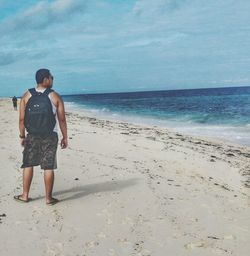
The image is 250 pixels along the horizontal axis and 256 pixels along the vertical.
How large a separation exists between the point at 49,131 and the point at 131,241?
213 centimetres

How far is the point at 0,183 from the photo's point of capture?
7.95 m

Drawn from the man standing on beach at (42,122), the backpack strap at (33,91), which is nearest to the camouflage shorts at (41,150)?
the man standing on beach at (42,122)

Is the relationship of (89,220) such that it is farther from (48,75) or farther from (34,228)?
(48,75)

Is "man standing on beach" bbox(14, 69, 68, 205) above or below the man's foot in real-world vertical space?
above

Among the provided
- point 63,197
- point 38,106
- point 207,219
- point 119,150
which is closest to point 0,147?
point 119,150

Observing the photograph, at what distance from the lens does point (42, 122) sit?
636cm

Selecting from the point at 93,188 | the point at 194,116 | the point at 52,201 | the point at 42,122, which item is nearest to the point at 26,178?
the point at 52,201

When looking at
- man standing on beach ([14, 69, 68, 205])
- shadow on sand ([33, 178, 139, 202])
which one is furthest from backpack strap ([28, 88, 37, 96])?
shadow on sand ([33, 178, 139, 202])

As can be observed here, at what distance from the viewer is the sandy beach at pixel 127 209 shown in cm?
522

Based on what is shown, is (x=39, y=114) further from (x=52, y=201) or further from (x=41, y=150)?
(x=52, y=201)

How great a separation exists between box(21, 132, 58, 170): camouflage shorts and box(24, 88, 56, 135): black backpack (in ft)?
0.36

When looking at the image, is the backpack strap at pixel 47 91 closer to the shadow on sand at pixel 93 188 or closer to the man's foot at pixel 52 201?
the man's foot at pixel 52 201

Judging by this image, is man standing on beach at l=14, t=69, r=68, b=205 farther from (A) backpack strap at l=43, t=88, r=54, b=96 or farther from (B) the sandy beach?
(B) the sandy beach

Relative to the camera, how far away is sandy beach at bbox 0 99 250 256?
5.22 meters
